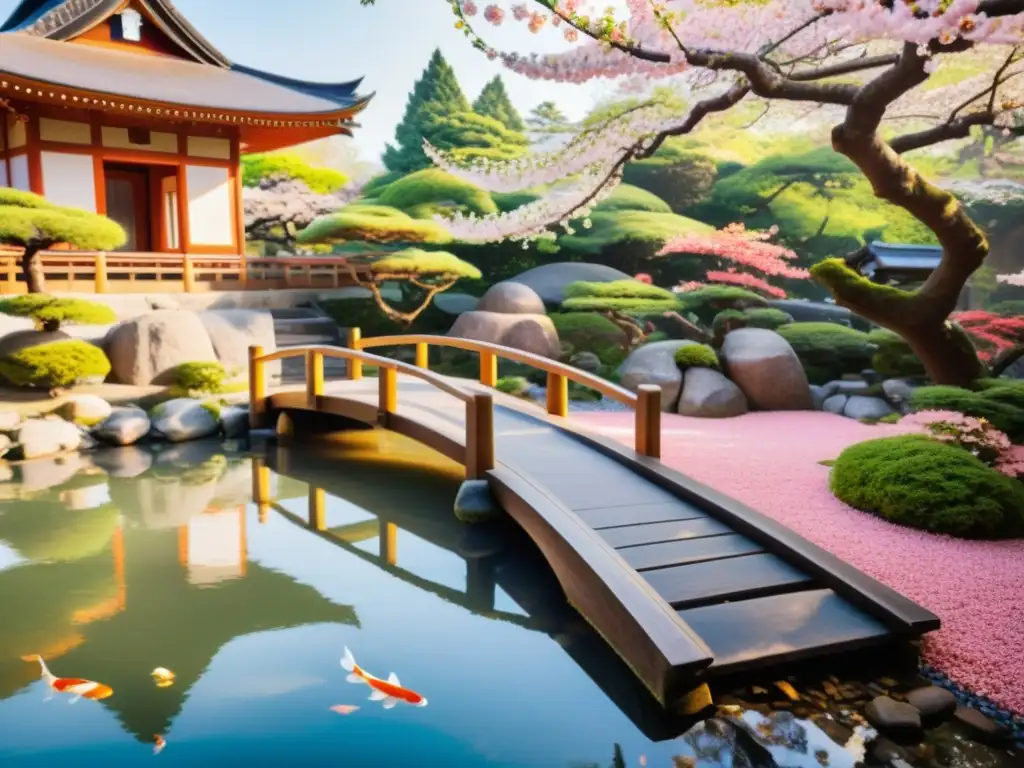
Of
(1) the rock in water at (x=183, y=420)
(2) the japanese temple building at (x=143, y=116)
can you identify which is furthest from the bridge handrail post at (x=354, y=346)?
(2) the japanese temple building at (x=143, y=116)

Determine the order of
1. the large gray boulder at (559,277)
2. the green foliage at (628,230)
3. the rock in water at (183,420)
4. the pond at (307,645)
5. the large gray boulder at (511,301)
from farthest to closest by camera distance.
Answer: the green foliage at (628,230) < the large gray boulder at (559,277) < the large gray boulder at (511,301) < the rock in water at (183,420) < the pond at (307,645)

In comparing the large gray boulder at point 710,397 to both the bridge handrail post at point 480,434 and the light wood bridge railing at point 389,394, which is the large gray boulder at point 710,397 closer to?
the light wood bridge railing at point 389,394

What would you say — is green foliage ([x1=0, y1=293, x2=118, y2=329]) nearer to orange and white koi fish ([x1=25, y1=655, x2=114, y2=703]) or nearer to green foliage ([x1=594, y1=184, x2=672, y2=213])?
orange and white koi fish ([x1=25, y1=655, x2=114, y2=703])

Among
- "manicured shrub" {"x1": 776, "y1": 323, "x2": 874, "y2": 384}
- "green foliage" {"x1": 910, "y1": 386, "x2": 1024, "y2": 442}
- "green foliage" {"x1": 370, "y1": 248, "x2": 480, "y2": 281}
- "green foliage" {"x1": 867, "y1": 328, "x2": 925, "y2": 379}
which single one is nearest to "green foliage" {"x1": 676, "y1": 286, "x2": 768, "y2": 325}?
"manicured shrub" {"x1": 776, "y1": 323, "x2": 874, "y2": 384}

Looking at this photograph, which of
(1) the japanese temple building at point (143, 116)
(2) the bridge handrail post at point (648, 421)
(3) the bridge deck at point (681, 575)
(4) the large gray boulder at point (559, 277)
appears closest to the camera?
(3) the bridge deck at point (681, 575)

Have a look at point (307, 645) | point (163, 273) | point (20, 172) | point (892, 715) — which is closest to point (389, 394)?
point (307, 645)

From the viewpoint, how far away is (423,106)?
24.0 meters

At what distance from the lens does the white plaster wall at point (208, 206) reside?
596 inches

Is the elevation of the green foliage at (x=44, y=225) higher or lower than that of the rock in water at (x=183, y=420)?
higher

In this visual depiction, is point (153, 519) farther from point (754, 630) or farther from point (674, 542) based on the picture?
point (754, 630)

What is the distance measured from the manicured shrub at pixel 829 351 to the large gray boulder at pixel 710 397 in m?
1.76

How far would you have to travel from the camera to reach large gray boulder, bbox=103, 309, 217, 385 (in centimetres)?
1097

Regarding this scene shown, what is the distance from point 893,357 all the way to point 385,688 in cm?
897

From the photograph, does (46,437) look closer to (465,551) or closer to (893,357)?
(465,551)
